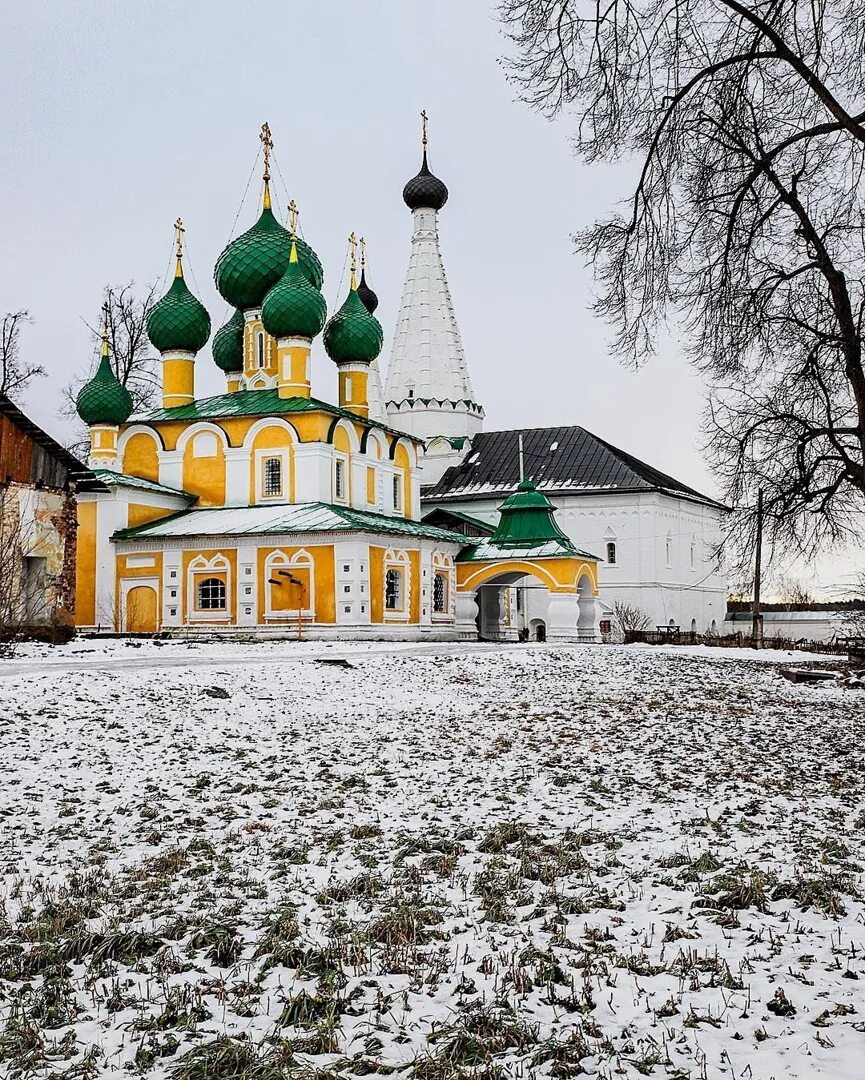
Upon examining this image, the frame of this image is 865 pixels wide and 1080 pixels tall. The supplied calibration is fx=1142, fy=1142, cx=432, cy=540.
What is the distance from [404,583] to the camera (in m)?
30.7

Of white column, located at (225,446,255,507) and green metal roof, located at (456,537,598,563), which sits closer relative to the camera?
white column, located at (225,446,255,507)

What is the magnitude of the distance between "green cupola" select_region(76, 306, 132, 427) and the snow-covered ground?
75.0ft

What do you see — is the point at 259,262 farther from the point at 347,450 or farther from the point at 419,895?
the point at 419,895

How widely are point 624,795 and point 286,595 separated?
69.7ft

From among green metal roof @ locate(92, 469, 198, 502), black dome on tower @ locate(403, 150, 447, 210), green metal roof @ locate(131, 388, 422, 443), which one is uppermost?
black dome on tower @ locate(403, 150, 447, 210)

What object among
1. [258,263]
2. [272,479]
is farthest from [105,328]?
[272,479]

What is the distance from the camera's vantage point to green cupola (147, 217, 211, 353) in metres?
34.0

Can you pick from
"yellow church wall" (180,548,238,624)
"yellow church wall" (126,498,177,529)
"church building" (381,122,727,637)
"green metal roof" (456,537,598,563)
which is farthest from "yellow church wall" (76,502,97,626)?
"church building" (381,122,727,637)

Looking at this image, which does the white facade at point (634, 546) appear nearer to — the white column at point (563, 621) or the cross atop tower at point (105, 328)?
the white column at point (563, 621)

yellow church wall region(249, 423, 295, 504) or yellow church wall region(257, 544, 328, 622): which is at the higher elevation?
yellow church wall region(249, 423, 295, 504)

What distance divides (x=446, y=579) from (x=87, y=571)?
10.1m

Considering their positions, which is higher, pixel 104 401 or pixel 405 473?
pixel 104 401

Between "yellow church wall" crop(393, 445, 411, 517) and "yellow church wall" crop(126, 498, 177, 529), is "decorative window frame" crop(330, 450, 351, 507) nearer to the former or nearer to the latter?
"yellow church wall" crop(393, 445, 411, 517)

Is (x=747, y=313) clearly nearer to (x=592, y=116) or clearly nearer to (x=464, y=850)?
(x=592, y=116)
